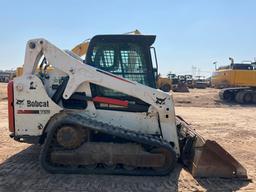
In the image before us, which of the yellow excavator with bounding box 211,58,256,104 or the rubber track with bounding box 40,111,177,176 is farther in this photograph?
the yellow excavator with bounding box 211,58,256,104

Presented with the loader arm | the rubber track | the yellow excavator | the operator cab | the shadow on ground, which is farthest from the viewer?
the yellow excavator

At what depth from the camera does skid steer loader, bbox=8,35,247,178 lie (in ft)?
19.7

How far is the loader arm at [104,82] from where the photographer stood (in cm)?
630

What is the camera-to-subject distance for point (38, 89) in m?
6.35

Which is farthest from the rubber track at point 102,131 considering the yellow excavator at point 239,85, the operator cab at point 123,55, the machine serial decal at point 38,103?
Answer: the yellow excavator at point 239,85

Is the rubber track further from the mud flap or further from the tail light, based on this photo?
the tail light

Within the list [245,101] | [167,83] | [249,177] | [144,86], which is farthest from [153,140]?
[167,83]

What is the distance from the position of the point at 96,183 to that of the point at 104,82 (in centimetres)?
171

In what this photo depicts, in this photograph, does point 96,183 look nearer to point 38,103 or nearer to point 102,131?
point 102,131

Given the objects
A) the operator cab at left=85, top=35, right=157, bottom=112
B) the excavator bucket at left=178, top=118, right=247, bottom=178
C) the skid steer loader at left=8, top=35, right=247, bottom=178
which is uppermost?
the operator cab at left=85, top=35, right=157, bottom=112

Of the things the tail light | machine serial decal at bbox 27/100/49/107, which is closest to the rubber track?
machine serial decal at bbox 27/100/49/107

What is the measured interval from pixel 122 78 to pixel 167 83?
29.3 metres

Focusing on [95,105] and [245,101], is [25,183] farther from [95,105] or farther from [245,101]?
[245,101]

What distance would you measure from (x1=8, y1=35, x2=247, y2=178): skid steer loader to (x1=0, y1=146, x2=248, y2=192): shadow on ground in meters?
0.15
